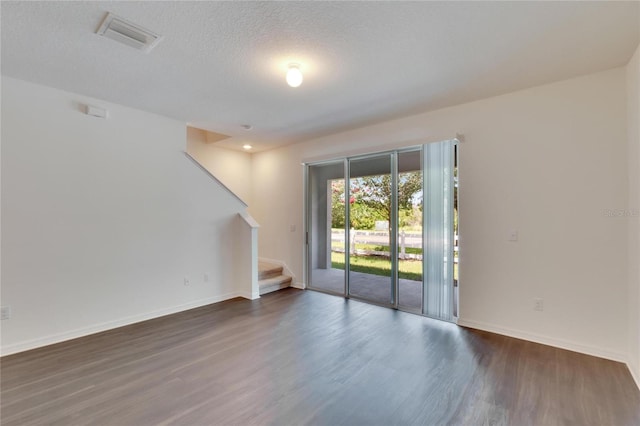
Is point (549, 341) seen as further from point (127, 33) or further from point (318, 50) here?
point (127, 33)

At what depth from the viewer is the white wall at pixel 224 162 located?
5359mm

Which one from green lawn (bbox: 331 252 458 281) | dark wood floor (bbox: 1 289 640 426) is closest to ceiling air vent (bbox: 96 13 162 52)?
dark wood floor (bbox: 1 289 640 426)

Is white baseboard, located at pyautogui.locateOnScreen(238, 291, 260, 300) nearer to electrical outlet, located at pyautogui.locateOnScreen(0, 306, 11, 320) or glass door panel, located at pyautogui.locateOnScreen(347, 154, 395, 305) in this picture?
glass door panel, located at pyautogui.locateOnScreen(347, 154, 395, 305)

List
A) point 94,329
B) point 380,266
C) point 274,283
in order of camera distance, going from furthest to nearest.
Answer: point 274,283, point 380,266, point 94,329

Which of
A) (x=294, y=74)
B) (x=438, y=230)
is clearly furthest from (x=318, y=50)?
(x=438, y=230)

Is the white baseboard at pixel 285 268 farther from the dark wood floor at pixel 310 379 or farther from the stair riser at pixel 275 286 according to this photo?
the dark wood floor at pixel 310 379

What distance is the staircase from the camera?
4917 mm

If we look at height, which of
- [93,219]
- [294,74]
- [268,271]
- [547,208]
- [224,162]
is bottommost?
[268,271]

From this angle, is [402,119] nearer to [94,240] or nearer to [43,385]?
[94,240]

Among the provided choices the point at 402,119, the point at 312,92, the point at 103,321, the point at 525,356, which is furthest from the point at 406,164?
the point at 103,321

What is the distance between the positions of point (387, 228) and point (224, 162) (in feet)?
11.7

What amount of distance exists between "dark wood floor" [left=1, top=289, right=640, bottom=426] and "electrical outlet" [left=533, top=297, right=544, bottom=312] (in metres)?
0.38

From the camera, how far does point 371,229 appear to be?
451 centimetres

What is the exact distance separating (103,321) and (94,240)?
0.95 metres
